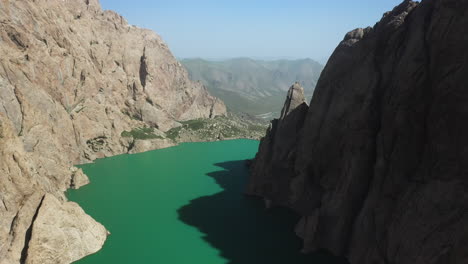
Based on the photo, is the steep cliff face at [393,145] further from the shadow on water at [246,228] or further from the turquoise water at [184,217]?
the turquoise water at [184,217]

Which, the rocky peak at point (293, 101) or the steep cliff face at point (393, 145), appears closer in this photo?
the steep cliff face at point (393, 145)

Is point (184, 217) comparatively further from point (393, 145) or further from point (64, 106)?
point (64, 106)

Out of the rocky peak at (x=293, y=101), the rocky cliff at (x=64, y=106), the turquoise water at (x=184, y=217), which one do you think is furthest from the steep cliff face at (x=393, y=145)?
the rocky cliff at (x=64, y=106)

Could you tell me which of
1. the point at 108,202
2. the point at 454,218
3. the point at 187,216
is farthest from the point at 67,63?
the point at 454,218

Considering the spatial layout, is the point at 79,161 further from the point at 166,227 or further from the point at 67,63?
the point at 166,227

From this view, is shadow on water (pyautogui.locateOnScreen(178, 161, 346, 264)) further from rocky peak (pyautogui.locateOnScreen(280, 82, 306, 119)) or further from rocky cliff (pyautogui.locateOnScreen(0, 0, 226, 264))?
rocky peak (pyautogui.locateOnScreen(280, 82, 306, 119))

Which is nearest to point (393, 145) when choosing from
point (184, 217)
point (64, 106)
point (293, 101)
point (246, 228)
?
point (246, 228)

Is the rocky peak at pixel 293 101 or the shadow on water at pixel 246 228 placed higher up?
the rocky peak at pixel 293 101
